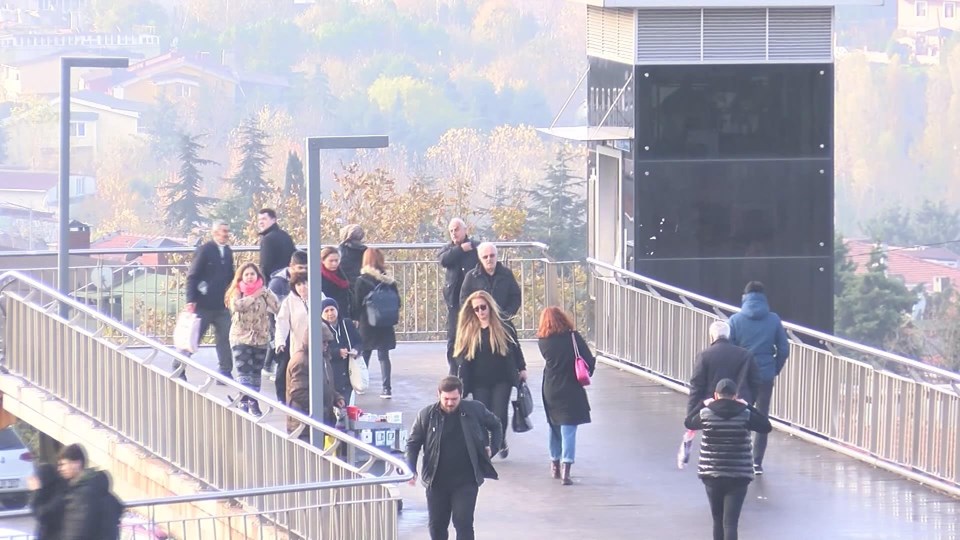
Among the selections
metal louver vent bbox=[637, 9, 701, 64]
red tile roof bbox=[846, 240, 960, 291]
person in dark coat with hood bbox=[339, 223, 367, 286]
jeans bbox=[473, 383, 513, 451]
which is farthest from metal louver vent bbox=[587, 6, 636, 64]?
red tile roof bbox=[846, 240, 960, 291]

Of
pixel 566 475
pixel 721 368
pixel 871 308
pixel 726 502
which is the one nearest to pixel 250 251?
pixel 566 475

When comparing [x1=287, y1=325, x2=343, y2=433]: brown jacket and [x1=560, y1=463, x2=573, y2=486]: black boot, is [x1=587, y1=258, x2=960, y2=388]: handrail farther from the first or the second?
[x1=287, y1=325, x2=343, y2=433]: brown jacket

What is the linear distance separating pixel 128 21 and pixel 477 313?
116155 millimetres

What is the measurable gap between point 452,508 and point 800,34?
963cm

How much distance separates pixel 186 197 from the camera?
309ft

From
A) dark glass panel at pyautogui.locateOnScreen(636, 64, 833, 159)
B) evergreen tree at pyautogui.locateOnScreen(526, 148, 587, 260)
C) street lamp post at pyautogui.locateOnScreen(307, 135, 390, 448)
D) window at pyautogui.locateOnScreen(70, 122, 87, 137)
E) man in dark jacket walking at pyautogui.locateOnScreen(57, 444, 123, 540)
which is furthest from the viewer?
window at pyautogui.locateOnScreen(70, 122, 87, 137)

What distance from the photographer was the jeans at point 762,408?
1249cm

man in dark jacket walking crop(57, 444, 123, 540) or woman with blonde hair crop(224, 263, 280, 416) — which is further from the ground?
woman with blonde hair crop(224, 263, 280, 416)

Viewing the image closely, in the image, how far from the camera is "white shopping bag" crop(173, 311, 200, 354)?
14.5 metres

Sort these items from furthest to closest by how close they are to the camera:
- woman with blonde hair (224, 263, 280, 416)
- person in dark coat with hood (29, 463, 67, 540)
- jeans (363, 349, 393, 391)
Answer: jeans (363, 349, 393, 391)
woman with blonde hair (224, 263, 280, 416)
person in dark coat with hood (29, 463, 67, 540)

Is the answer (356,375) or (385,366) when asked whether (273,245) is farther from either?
(356,375)

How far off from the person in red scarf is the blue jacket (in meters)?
3.74

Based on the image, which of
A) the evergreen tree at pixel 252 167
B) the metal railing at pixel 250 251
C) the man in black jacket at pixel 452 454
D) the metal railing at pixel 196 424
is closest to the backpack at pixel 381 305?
the metal railing at pixel 196 424

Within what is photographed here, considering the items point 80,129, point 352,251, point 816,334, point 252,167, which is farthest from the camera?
point 80,129
